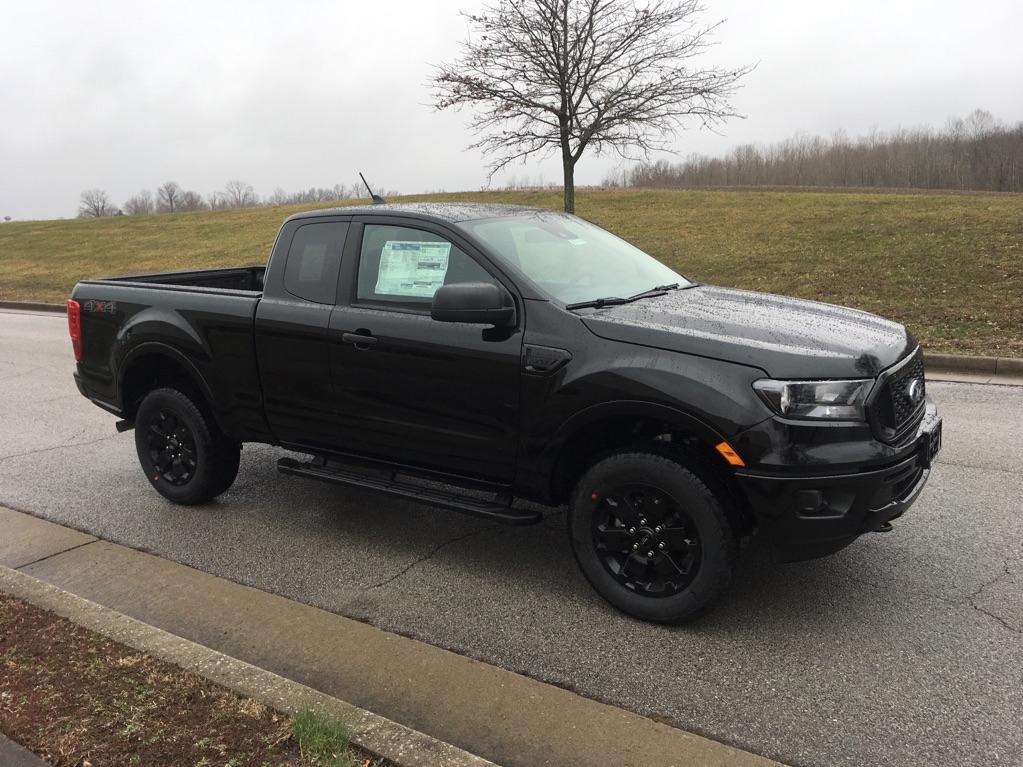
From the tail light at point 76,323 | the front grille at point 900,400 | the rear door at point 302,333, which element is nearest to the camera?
the front grille at point 900,400

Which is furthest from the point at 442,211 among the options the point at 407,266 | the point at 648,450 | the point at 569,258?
the point at 648,450

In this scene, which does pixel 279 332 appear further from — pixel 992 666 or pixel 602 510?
pixel 992 666

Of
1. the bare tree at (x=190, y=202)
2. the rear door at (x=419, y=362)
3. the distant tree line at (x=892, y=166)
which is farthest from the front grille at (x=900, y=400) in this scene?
the bare tree at (x=190, y=202)

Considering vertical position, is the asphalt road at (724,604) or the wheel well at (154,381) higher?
the wheel well at (154,381)

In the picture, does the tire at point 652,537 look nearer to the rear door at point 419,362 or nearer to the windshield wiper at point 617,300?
the rear door at point 419,362

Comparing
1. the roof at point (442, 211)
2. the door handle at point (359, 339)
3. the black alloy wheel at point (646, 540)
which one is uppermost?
the roof at point (442, 211)

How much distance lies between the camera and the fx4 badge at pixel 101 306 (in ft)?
16.8

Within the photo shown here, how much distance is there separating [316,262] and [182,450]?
5.23ft

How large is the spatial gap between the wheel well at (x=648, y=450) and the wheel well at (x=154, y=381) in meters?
2.43

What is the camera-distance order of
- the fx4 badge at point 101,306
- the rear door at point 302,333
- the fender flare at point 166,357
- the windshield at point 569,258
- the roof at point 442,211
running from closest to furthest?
1. the windshield at point 569,258
2. the roof at point 442,211
3. the rear door at point 302,333
4. the fender flare at point 166,357
5. the fx4 badge at point 101,306

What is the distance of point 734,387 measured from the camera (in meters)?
3.04

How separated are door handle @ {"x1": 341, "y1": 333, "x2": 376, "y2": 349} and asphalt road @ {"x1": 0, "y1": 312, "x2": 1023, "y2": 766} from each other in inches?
45.6

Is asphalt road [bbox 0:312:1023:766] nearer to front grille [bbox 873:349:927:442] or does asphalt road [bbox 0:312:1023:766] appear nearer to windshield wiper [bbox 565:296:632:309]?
front grille [bbox 873:349:927:442]

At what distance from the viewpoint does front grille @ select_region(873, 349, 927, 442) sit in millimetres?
3076
